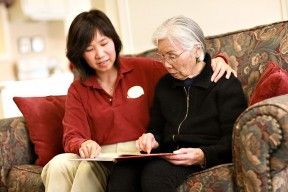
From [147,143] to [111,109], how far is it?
27 cm

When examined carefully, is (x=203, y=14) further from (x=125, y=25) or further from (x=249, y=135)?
(x=249, y=135)

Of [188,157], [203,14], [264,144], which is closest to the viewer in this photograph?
[264,144]

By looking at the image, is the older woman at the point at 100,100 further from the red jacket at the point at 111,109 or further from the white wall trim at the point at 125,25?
the white wall trim at the point at 125,25

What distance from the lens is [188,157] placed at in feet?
4.56

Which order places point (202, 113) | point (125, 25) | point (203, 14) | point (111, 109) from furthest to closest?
point (125, 25) → point (203, 14) → point (111, 109) → point (202, 113)

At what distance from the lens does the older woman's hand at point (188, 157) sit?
4.56 feet

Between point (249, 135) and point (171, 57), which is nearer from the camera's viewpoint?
point (249, 135)

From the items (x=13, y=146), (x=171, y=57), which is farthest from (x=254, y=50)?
(x=13, y=146)

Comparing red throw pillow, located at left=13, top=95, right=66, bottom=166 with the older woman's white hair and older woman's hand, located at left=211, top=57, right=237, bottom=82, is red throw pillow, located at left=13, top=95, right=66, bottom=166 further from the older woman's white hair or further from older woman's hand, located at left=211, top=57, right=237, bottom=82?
older woman's hand, located at left=211, top=57, right=237, bottom=82

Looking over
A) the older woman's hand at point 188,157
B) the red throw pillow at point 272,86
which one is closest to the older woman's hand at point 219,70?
the red throw pillow at point 272,86

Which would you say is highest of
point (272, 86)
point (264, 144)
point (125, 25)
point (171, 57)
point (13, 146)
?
point (125, 25)

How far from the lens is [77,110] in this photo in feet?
5.82

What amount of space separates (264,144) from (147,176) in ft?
1.36

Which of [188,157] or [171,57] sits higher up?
[171,57]
